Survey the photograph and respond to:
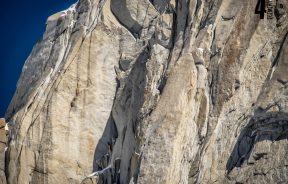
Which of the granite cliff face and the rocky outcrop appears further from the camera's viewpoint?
the rocky outcrop

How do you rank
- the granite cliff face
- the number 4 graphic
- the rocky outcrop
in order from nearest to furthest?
the granite cliff face, the number 4 graphic, the rocky outcrop

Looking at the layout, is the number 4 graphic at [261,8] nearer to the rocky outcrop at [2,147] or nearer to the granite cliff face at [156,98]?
the granite cliff face at [156,98]

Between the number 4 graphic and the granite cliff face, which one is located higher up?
the number 4 graphic

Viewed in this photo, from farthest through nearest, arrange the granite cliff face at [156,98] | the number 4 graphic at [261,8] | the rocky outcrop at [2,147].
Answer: the rocky outcrop at [2,147] → the number 4 graphic at [261,8] → the granite cliff face at [156,98]

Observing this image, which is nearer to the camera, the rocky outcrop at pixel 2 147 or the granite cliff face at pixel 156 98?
the granite cliff face at pixel 156 98

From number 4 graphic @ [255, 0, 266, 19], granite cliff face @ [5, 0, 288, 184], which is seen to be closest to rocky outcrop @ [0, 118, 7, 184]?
granite cliff face @ [5, 0, 288, 184]

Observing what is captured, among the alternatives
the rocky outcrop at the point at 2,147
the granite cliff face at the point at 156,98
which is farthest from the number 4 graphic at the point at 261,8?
the rocky outcrop at the point at 2,147

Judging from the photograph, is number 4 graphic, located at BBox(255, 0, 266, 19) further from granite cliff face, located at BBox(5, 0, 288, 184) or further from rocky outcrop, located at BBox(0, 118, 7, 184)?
rocky outcrop, located at BBox(0, 118, 7, 184)

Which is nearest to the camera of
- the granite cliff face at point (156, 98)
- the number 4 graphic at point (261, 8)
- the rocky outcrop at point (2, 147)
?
the granite cliff face at point (156, 98)
